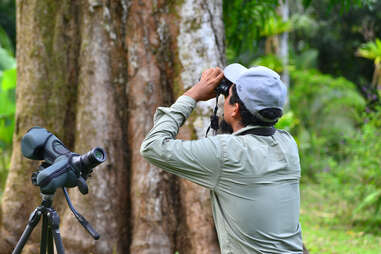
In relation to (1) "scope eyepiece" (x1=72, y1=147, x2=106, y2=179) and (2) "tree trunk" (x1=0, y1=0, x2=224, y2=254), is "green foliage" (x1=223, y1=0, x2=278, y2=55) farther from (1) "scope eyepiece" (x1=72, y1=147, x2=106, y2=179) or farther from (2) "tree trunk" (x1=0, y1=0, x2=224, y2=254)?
(1) "scope eyepiece" (x1=72, y1=147, x2=106, y2=179)

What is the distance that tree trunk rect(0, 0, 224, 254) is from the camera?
4039 millimetres

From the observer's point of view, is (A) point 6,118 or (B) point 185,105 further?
(A) point 6,118

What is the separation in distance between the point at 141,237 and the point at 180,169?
6.14 feet

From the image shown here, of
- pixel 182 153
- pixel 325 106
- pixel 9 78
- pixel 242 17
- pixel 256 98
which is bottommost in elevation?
pixel 325 106

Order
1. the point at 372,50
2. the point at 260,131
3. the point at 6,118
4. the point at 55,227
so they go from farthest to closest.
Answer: the point at 372,50 → the point at 6,118 → the point at 55,227 → the point at 260,131

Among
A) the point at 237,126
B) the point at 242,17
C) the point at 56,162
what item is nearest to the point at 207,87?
the point at 237,126

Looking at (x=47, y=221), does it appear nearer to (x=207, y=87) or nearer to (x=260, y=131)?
(x=207, y=87)

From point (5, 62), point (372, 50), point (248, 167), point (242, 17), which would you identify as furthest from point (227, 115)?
point (372, 50)

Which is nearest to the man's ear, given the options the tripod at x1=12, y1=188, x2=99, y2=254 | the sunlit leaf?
the tripod at x1=12, y1=188, x2=99, y2=254

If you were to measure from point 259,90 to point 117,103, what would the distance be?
216 centimetres

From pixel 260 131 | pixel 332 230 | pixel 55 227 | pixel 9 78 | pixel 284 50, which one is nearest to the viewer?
pixel 260 131

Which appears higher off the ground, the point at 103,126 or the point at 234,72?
the point at 234,72

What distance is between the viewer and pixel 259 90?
2312mm

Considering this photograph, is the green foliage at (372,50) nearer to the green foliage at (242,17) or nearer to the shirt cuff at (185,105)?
the green foliage at (242,17)
